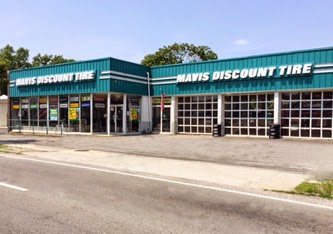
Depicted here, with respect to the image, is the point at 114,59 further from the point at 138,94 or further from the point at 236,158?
the point at 236,158

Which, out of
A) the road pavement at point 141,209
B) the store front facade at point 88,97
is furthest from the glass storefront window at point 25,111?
the road pavement at point 141,209

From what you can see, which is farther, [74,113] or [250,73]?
[74,113]

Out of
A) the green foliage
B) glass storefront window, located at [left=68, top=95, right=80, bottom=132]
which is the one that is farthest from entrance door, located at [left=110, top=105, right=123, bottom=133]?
the green foliage

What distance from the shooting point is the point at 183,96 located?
2948 centimetres

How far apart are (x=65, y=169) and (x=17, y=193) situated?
12.1 ft

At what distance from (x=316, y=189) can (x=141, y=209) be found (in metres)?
4.33

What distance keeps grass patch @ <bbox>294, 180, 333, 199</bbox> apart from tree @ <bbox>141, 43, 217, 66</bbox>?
47.3m

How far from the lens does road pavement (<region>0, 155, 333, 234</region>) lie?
18.4 feet

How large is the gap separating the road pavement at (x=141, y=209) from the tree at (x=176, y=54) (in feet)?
154

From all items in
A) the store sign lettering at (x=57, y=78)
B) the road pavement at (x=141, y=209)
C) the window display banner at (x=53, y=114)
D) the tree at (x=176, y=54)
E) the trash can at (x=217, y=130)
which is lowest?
the road pavement at (x=141, y=209)

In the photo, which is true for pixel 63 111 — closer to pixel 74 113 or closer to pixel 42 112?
pixel 74 113

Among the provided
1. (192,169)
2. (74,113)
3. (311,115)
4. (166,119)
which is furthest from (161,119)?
(192,169)

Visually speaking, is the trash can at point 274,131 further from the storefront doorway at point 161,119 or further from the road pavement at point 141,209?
the road pavement at point 141,209

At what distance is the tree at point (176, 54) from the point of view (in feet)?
182
